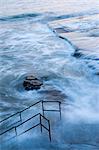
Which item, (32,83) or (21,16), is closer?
(32,83)

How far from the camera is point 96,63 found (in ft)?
60.9

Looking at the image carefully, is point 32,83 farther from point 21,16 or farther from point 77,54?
point 21,16

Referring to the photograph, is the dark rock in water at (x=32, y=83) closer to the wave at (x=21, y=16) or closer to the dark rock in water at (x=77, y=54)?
the dark rock in water at (x=77, y=54)

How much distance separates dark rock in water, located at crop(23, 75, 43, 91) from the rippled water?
0.29m

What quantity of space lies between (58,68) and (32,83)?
3130 millimetres

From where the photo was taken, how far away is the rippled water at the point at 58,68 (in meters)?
11.5

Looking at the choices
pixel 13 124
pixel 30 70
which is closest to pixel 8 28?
pixel 30 70

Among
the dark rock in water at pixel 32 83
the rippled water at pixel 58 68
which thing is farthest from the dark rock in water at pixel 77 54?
the dark rock in water at pixel 32 83

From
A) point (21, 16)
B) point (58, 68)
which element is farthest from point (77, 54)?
point (21, 16)

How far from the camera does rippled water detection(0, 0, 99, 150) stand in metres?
11.5

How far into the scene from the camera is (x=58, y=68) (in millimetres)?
18781

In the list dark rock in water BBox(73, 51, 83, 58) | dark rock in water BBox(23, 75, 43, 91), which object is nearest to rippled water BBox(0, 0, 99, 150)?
dark rock in water BBox(73, 51, 83, 58)

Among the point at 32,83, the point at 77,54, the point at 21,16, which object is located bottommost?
the point at 32,83

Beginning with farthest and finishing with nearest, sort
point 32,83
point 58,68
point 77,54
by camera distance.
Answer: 1. point 77,54
2. point 58,68
3. point 32,83
